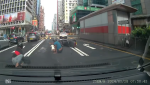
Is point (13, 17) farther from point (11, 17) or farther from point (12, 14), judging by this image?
point (12, 14)

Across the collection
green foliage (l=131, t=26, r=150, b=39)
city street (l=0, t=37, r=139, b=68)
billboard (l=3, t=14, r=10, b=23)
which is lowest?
city street (l=0, t=37, r=139, b=68)

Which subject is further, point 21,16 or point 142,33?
point 21,16

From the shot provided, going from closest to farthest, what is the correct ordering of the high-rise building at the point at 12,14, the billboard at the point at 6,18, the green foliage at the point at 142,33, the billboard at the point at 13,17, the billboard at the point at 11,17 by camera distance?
the green foliage at the point at 142,33
the high-rise building at the point at 12,14
the billboard at the point at 13,17
the billboard at the point at 11,17
the billboard at the point at 6,18

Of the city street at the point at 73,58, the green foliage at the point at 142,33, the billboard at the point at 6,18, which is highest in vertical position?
the billboard at the point at 6,18

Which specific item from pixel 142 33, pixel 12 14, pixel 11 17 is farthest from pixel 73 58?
pixel 12 14

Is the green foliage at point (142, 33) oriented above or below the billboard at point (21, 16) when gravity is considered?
below

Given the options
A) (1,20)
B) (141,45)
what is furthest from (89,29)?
(1,20)

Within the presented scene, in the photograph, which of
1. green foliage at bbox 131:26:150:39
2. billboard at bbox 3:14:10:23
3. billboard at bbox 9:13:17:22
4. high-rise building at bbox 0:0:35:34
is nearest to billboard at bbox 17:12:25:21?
high-rise building at bbox 0:0:35:34

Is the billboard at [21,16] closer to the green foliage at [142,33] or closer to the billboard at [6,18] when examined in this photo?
the billboard at [6,18]

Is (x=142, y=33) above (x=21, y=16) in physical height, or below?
below

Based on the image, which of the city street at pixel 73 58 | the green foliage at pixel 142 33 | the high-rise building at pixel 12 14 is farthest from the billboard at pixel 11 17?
the green foliage at pixel 142 33

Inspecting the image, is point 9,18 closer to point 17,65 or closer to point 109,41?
point 109,41

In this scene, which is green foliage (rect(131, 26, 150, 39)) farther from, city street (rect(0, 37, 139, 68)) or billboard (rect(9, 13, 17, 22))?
billboard (rect(9, 13, 17, 22))

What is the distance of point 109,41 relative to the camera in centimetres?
1408
